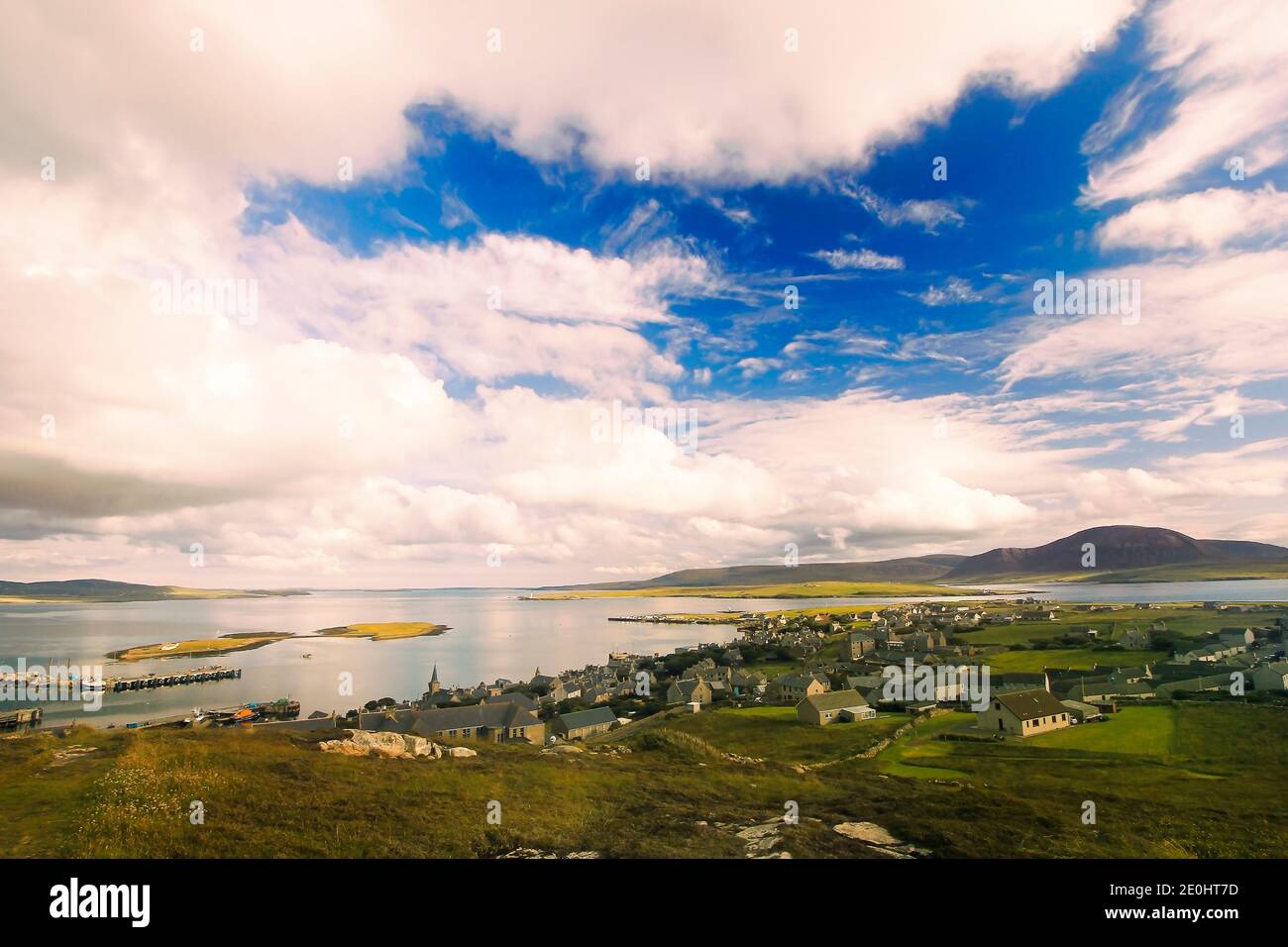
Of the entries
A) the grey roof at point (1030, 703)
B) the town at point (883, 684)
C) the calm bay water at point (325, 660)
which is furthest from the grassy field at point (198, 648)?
the grey roof at point (1030, 703)

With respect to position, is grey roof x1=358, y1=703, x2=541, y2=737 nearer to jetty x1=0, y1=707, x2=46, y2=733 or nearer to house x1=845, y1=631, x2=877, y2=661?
jetty x1=0, y1=707, x2=46, y2=733

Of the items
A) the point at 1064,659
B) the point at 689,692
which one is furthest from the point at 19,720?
the point at 1064,659

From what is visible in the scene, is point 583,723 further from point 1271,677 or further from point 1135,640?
point 1135,640

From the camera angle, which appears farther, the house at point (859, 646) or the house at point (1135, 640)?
the house at point (859, 646)

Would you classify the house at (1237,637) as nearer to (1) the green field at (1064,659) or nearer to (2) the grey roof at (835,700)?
(1) the green field at (1064,659)

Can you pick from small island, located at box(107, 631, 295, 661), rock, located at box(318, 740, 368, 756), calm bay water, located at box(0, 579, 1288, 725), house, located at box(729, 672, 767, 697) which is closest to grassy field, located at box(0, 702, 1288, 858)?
rock, located at box(318, 740, 368, 756)
